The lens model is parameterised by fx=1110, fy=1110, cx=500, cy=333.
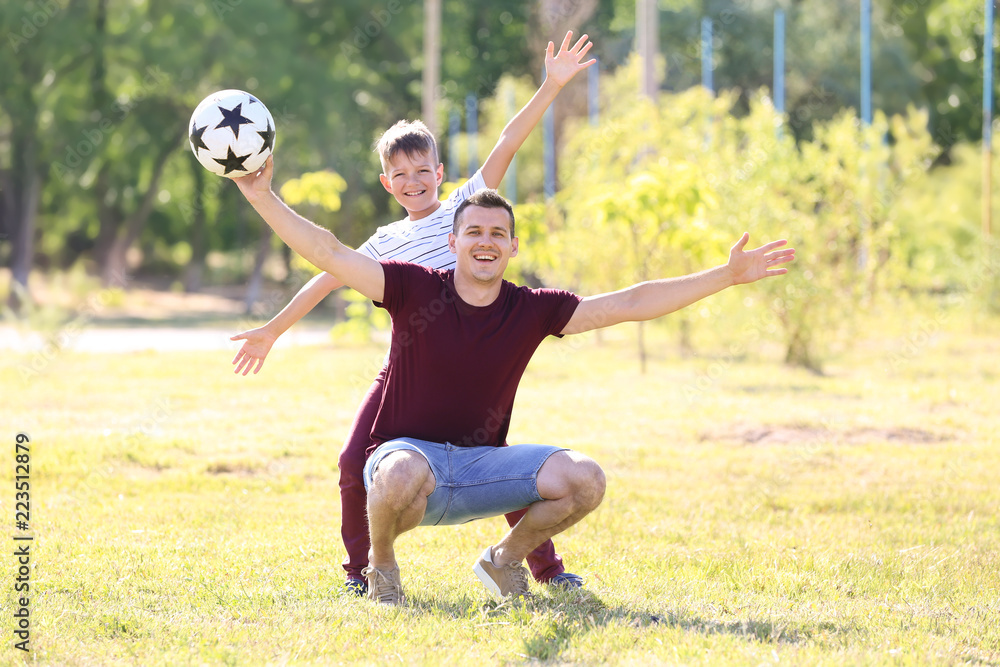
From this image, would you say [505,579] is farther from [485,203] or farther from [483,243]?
[485,203]

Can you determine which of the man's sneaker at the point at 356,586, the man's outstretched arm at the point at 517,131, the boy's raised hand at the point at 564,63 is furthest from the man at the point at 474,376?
the boy's raised hand at the point at 564,63

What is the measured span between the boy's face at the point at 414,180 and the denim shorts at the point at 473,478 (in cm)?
114

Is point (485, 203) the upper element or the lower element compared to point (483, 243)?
upper

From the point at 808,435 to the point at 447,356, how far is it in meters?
5.15

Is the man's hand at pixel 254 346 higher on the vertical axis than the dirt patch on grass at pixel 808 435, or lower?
higher

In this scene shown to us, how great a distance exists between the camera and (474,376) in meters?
4.21

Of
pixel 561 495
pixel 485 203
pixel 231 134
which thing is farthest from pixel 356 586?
pixel 231 134

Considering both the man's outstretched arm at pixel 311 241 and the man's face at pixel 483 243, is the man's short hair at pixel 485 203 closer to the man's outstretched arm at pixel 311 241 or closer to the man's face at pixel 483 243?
the man's face at pixel 483 243

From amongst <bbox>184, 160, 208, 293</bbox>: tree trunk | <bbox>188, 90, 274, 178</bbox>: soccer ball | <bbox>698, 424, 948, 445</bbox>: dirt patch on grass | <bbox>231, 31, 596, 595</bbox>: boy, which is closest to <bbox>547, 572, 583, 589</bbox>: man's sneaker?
<bbox>231, 31, 596, 595</bbox>: boy

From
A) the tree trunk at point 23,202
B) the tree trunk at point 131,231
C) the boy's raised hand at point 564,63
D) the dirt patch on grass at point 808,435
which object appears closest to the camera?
the boy's raised hand at point 564,63

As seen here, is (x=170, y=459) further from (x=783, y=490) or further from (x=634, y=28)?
(x=634, y=28)

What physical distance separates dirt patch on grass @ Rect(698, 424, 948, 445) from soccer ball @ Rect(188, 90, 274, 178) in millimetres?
5157

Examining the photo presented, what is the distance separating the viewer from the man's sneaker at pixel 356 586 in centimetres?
442

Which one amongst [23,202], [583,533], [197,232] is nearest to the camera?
[583,533]
